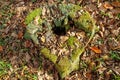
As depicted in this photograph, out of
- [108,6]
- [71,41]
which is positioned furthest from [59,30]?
[108,6]

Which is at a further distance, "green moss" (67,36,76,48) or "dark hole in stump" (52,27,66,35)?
"dark hole in stump" (52,27,66,35)

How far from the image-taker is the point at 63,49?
454cm

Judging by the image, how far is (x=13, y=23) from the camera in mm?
5668

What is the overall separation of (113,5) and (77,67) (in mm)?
1645

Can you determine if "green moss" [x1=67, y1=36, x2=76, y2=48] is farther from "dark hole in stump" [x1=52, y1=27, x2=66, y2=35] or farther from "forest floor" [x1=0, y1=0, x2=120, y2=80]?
"dark hole in stump" [x1=52, y1=27, x2=66, y2=35]

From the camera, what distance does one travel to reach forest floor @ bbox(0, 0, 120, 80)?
4613 mm

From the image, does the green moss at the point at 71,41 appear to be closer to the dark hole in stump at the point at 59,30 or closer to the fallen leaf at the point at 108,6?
the dark hole in stump at the point at 59,30

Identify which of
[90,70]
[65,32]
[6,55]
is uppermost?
[65,32]

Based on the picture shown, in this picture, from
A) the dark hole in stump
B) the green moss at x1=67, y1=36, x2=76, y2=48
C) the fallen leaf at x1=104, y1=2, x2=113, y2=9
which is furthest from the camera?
the fallen leaf at x1=104, y1=2, x2=113, y2=9

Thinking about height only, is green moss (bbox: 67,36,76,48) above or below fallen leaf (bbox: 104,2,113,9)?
below

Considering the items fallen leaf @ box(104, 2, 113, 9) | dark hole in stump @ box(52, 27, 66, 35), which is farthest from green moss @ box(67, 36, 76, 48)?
fallen leaf @ box(104, 2, 113, 9)

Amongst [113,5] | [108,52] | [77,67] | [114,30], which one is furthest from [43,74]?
[113,5]

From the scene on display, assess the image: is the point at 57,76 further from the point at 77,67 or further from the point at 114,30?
the point at 114,30

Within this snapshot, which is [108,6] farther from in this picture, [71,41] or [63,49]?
[63,49]
